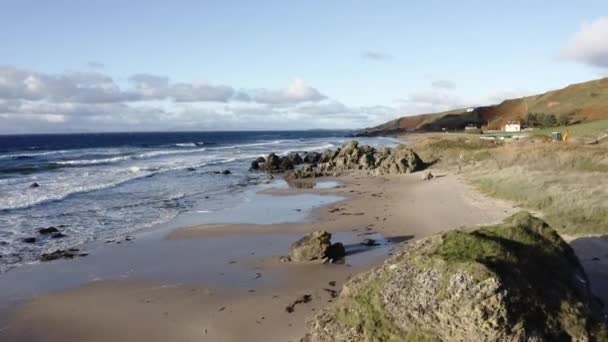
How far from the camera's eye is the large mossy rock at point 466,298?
21.3 feet

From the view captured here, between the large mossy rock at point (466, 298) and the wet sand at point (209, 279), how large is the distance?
2.10 m

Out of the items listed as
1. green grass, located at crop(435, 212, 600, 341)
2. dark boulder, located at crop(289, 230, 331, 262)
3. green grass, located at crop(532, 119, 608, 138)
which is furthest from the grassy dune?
green grass, located at crop(532, 119, 608, 138)

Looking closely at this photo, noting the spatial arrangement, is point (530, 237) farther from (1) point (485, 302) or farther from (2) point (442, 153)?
(2) point (442, 153)

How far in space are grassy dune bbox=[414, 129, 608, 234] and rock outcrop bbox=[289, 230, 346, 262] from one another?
233 inches

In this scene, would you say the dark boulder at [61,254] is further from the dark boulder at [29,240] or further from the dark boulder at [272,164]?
the dark boulder at [272,164]

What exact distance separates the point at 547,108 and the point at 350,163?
3135 inches

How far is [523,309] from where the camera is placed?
262 inches

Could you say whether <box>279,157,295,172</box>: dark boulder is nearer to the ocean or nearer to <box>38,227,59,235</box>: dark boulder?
the ocean

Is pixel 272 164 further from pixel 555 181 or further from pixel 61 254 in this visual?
pixel 61 254

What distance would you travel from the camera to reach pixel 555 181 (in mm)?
20047

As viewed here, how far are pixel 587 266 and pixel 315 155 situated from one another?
145ft

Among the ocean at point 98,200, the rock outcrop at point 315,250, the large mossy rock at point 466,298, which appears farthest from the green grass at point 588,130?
the large mossy rock at point 466,298

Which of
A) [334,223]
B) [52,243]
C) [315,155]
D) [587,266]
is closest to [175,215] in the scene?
[52,243]

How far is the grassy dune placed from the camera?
48.5ft
